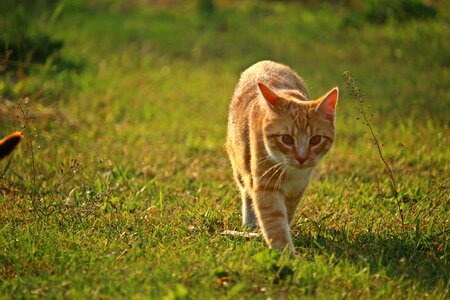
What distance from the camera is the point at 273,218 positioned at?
4402mm

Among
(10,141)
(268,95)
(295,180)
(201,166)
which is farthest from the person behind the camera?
(201,166)

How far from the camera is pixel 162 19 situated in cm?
1152

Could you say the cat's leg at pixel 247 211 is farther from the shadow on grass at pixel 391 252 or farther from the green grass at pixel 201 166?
the shadow on grass at pixel 391 252

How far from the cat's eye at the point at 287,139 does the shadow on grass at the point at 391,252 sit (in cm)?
61

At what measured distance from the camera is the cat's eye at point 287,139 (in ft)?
14.5

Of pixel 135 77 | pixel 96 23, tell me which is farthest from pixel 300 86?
pixel 96 23

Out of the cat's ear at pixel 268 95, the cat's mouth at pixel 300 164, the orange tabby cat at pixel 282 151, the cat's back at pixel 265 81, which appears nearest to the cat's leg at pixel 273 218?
the orange tabby cat at pixel 282 151

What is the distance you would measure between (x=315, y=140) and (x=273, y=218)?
20.9 inches

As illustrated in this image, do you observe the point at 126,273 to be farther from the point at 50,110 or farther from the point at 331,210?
the point at 50,110

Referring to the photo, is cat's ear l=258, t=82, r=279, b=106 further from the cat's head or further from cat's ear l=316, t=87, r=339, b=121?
cat's ear l=316, t=87, r=339, b=121

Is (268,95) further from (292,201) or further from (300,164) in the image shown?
(292,201)

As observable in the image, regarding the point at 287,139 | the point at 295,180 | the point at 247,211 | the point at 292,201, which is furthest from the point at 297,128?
the point at 247,211

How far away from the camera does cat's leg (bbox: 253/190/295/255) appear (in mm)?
4289

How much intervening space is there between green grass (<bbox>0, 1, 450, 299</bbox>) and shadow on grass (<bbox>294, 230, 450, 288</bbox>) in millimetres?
13
